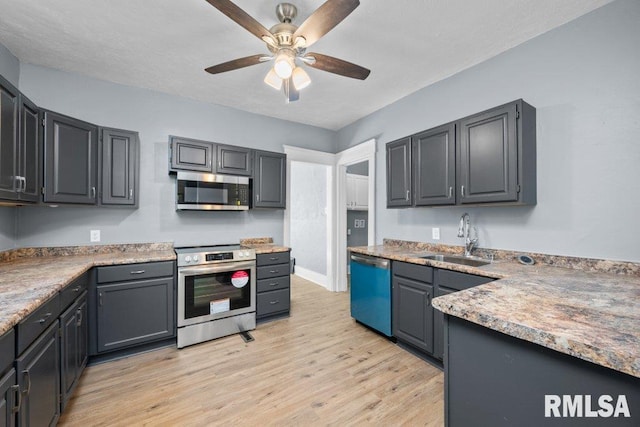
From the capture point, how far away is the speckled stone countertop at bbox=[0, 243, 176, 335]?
1191mm

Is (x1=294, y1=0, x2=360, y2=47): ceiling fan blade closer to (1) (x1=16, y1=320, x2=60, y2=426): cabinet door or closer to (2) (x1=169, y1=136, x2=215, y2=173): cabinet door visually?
(2) (x1=169, y1=136, x2=215, y2=173): cabinet door

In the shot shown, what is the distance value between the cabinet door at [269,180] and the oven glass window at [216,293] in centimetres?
99

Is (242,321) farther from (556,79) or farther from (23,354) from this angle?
(556,79)

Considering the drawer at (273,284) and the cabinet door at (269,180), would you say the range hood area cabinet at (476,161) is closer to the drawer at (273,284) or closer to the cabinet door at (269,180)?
the cabinet door at (269,180)

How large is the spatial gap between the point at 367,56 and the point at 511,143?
144 centimetres

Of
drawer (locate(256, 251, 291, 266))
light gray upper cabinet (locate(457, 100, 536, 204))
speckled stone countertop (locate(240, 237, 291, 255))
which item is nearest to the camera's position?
light gray upper cabinet (locate(457, 100, 536, 204))

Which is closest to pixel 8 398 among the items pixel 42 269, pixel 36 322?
pixel 36 322

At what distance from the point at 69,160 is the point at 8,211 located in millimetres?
732

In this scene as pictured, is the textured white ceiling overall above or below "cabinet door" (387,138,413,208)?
above

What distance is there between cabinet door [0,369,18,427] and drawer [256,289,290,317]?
212 centimetres

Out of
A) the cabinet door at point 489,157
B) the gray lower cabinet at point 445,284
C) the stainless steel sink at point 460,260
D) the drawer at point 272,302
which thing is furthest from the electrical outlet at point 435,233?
the drawer at point 272,302

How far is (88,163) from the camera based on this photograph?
246 centimetres

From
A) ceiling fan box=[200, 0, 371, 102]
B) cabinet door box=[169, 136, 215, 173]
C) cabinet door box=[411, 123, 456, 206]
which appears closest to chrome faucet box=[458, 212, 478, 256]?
cabinet door box=[411, 123, 456, 206]

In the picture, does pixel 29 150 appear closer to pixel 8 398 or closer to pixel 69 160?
pixel 69 160
